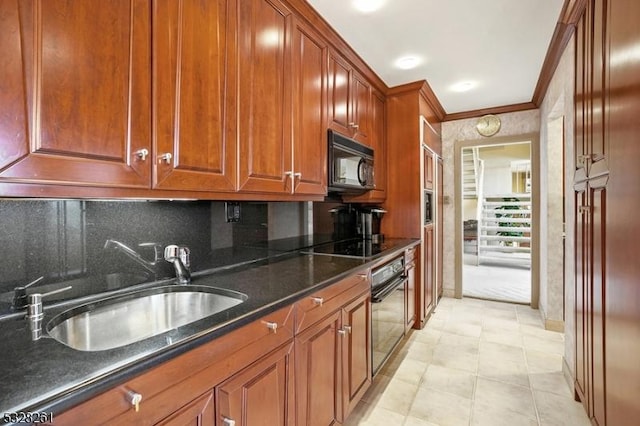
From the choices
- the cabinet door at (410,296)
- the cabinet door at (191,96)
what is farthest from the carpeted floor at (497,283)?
the cabinet door at (191,96)

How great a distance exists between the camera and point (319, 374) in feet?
4.52

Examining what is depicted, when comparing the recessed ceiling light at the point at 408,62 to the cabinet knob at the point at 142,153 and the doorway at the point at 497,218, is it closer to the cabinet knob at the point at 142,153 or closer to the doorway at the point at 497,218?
the cabinet knob at the point at 142,153

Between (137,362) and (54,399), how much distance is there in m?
0.15

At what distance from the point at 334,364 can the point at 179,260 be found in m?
0.88

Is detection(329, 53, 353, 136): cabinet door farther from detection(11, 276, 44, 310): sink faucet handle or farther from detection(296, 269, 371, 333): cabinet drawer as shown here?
detection(11, 276, 44, 310): sink faucet handle

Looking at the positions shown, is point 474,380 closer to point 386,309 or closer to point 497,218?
point 386,309

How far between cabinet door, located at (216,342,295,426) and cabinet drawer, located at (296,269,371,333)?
4.9 inches

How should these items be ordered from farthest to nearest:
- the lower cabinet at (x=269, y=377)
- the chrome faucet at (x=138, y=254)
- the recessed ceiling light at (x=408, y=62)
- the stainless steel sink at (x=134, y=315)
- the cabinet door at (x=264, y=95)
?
1. the recessed ceiling light at (x=408, y=62)
2. the cabinet door at (x=264, y=95)
3. the chrome faucet at (x=138, y=254)
4. the stainless steel sink at (x=134, y=315)
5. the lower cabinet at (x=269, y=377)

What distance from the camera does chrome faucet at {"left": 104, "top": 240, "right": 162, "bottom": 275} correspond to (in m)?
1.21

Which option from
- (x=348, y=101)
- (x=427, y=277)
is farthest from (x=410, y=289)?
(x=348, y=101)

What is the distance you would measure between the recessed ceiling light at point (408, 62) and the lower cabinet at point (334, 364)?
1.90m

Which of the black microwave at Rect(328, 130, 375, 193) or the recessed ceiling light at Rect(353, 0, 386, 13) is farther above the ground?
the recessed ceiling light at Rect(353, 0, 386, 13)

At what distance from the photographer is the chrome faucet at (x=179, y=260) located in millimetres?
1312

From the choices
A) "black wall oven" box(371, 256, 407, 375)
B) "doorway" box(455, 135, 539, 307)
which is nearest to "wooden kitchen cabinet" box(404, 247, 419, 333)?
"black wall oven" box(371, 256, 407, 375)
